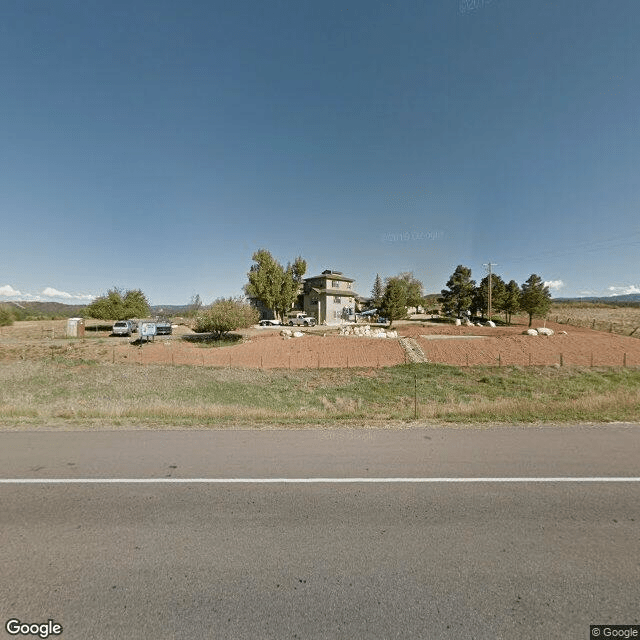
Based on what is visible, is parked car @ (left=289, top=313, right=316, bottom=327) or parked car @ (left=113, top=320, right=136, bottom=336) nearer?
parked car @ (left=113, top=320, right=136, bottom=336)

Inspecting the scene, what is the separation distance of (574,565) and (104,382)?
2174 centimetres

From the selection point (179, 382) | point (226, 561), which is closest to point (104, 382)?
point (179, 382)

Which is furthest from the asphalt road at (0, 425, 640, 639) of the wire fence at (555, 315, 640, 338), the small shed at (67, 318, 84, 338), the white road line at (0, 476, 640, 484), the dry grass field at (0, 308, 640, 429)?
the wire fence at (555, 315, 640, 338)

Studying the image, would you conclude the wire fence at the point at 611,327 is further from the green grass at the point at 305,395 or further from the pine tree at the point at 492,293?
the green grass at the point at 305,395

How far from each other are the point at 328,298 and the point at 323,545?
1979 inches

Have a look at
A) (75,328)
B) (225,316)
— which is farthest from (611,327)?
(75,328)

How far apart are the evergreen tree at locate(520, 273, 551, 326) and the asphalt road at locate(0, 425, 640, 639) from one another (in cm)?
4443

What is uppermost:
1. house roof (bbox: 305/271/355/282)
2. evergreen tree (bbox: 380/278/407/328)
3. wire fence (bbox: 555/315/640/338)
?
house roof (bbox: 305/271/355/282)

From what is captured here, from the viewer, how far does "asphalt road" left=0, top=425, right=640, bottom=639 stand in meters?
2.81

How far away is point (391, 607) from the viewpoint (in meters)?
2.90

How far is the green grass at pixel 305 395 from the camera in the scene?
872 cm

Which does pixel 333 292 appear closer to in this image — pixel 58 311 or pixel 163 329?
pixel 163 329

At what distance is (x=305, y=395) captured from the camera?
17.4 metres

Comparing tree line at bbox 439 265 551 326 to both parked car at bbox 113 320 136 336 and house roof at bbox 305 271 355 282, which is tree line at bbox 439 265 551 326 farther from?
parked car at bbox 113 320 136 336
